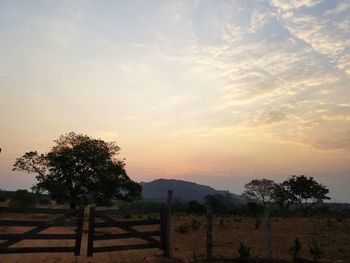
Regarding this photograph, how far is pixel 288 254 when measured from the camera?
17.9 m

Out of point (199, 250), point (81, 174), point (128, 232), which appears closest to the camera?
point (128, 232)

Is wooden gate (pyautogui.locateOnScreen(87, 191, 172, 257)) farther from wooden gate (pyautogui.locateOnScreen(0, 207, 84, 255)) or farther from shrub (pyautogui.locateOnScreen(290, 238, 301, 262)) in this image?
shrub (pyautogui.locateOnScreen(290, 238, 301, 262))

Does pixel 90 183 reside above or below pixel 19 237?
above

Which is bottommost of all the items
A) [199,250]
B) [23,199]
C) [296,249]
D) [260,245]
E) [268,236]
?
[199,250]

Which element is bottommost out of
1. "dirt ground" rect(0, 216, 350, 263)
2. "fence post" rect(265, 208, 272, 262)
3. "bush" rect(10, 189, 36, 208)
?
"dirt ground" rect(0, 216, 350, 263)

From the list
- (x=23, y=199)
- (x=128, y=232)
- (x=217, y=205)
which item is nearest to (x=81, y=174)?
(x=23, y=199)

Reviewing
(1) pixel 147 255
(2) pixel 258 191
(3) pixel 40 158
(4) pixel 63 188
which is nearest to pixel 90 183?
(4) pixel 63 188

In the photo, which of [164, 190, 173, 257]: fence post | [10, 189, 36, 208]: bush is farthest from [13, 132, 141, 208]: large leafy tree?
[164, 190, 173, 257]: fence post

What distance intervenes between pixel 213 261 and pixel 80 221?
16.4 feet

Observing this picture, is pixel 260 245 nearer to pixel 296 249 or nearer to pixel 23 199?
pixel 296 249

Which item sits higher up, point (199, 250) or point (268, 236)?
point (268, 236)

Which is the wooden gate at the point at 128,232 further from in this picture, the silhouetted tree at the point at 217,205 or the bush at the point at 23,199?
the silhouetted tree at the point at 217,205

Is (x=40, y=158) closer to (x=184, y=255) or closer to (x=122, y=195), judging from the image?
(x=122, y=195)

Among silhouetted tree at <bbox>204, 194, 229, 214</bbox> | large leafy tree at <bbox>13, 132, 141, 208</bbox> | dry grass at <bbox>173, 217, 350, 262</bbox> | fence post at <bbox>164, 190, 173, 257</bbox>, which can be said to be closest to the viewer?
fence post at <bbox>164, 190, 173, 257</bbox>
